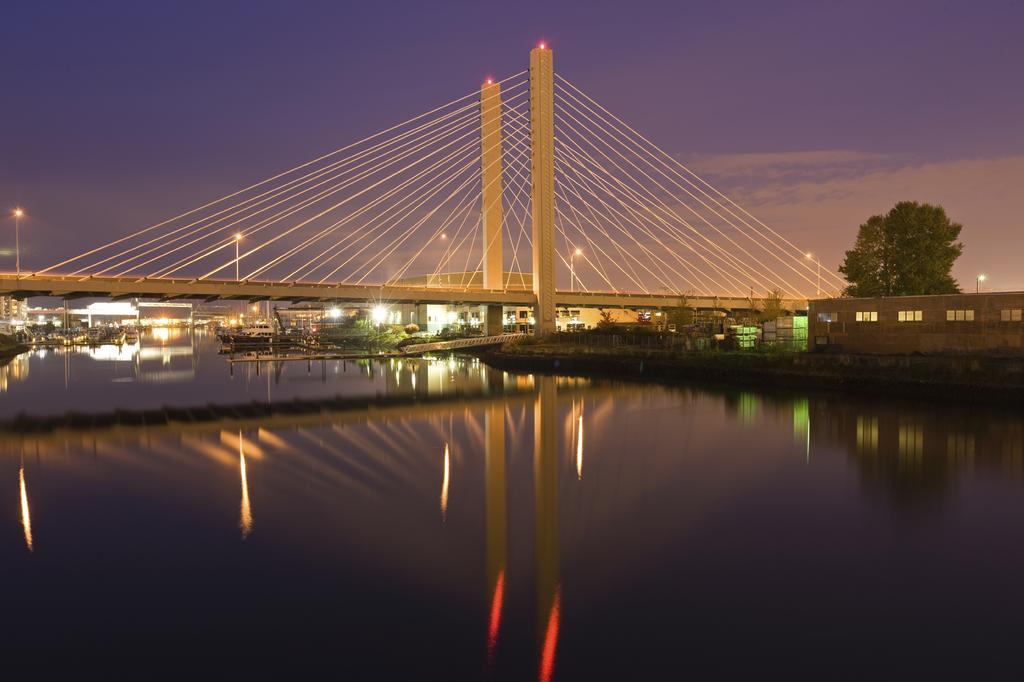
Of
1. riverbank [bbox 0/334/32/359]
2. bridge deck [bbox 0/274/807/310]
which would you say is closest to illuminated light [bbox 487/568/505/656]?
bridge deck [bbox 0/274/807/310]

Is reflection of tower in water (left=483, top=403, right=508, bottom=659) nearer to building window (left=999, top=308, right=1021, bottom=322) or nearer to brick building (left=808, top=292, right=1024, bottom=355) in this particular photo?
brick building (left=808, top=292, right=1024, bottom=355)

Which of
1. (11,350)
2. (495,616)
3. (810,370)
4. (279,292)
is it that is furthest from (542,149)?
(11,350)

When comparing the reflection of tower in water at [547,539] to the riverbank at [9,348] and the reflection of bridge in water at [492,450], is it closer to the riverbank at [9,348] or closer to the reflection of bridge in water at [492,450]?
the reflection of bridge in water at [492,450]

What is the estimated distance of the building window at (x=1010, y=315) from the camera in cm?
2183

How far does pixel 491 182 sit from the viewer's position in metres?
37.2

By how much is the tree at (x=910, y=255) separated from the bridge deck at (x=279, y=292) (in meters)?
10.5

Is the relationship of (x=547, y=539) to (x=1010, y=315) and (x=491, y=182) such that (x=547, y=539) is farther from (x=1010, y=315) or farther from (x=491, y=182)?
(x=491, y=182)

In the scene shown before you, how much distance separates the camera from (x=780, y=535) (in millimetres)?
9281

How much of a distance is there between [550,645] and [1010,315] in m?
21.8

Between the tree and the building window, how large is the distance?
12835 mm

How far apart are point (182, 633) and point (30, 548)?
155 inches

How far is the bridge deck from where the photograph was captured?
25.3 m

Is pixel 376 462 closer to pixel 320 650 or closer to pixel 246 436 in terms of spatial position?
pixel 246 436

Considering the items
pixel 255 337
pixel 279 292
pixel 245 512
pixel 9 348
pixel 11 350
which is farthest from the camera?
pixel 255 337
